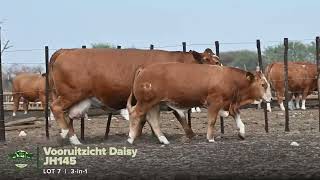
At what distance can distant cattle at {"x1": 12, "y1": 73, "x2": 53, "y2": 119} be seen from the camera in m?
23.9

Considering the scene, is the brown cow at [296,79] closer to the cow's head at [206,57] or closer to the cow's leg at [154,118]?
the cow's head at [206,57]

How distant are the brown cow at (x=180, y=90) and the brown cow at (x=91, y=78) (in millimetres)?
788

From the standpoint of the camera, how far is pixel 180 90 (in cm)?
1188

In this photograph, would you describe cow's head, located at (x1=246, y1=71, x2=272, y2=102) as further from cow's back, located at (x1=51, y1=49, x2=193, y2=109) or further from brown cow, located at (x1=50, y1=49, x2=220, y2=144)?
cow's back, located at (x1=51, y1=49, x2=193, y2=109)

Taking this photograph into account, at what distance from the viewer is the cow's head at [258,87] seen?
1269 cm

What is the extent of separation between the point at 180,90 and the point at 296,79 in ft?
43.3

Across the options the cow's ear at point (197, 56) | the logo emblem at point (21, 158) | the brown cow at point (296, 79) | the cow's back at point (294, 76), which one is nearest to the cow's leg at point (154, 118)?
the cow's ear at point (197, 56)

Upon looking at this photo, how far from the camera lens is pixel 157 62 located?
13086 millimetres

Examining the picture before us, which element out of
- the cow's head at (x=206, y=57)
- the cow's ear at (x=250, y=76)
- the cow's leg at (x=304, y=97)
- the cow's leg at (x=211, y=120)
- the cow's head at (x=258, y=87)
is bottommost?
the cow's leg at (x=304, y=97)


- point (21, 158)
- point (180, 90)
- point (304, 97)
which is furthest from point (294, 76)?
point (21, 158)

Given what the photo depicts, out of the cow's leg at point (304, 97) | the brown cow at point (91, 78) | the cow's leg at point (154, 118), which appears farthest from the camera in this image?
the cow's leg at point (304, 97)

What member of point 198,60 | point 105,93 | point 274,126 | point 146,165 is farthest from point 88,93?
point 274,126

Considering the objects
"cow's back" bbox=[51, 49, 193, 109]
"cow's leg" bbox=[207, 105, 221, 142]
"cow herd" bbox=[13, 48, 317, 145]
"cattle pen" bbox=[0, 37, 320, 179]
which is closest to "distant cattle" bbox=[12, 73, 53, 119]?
"cattle pen" bbox=[0, 37, 320, 179]

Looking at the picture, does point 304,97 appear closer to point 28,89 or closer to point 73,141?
point 28,89
